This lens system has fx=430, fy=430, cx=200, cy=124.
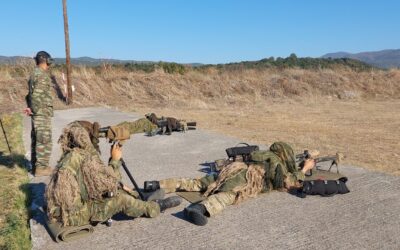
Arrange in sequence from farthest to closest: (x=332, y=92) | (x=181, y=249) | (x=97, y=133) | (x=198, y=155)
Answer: (x=332, y=92), (x=198, y=155), (x=97, y=133), (x=181, y=249)

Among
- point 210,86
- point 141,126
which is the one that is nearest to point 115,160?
point 141,126

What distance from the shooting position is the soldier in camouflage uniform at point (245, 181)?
217 inches

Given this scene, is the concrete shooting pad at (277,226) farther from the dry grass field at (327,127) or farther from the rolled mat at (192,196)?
the dry grass field at (327,127)

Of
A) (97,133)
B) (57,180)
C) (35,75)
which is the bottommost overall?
(57,180)

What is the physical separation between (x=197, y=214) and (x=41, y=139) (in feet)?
11.1

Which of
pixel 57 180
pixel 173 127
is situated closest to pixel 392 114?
pixel 173 127

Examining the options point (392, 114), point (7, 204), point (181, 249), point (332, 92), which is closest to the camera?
point (181, 249)

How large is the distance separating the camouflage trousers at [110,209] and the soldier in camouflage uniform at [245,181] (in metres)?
0.73

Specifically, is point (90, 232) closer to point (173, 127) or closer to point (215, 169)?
point (215, 169)

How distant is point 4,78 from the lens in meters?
22.4

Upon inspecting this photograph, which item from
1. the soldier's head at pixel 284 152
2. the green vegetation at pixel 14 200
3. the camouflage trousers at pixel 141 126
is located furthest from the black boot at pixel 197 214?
the camouflage trousers at pixel 141 126

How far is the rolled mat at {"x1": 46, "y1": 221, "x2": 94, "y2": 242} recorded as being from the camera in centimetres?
447

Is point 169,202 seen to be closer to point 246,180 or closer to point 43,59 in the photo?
point 246,180

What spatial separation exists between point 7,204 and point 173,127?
20.0 feet
